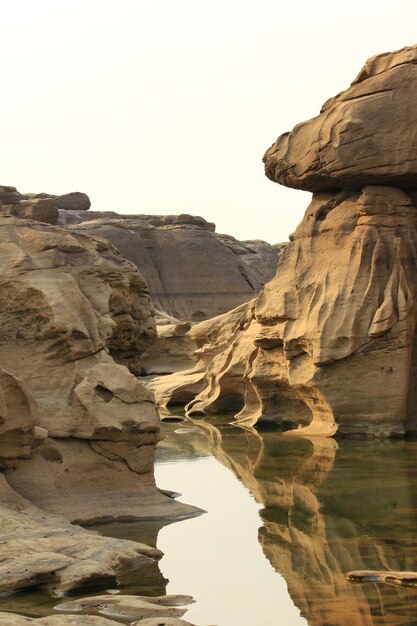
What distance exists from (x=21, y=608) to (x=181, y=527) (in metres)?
3.19

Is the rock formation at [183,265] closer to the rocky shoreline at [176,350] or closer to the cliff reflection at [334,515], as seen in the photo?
the rocky shoreline at [176,350]

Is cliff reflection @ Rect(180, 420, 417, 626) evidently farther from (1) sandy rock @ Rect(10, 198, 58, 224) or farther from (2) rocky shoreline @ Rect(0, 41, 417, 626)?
(1) sandy rock @ Rect(10, 198, 58, 224)

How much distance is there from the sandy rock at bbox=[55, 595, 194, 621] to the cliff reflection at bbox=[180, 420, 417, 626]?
3.00 feet

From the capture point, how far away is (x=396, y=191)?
17.2m

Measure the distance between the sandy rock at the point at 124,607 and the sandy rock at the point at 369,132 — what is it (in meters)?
10.5

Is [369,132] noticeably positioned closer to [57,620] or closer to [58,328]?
[58,328]

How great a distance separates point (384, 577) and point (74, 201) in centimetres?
4095

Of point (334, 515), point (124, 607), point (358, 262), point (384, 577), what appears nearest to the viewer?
point (124, 607)

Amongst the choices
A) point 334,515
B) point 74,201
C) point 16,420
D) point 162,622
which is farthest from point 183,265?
point 162,622

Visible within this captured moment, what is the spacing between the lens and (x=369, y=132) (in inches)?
655

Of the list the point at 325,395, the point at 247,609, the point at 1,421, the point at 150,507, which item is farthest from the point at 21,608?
the point at 325,395

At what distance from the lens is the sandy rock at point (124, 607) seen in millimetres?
6961

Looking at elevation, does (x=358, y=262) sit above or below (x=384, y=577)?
above

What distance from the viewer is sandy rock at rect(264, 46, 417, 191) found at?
54.0 feet
